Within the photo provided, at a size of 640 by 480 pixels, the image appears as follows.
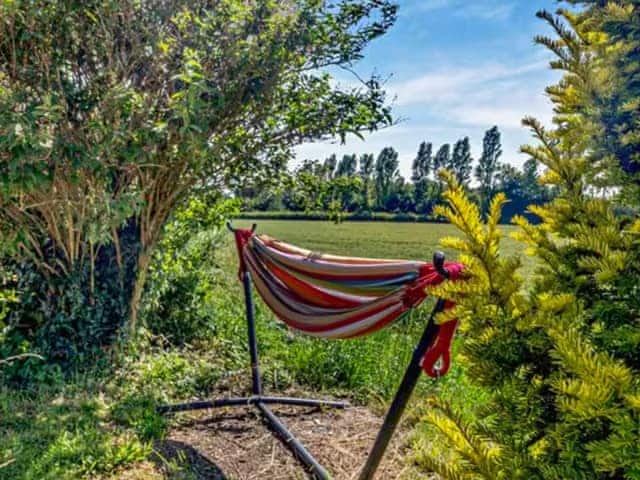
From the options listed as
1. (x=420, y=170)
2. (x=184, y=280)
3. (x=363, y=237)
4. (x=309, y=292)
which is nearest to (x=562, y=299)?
(x=309, y=292)

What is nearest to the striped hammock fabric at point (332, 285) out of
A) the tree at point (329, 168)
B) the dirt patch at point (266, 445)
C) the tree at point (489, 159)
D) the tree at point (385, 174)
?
the dirt patch at point (266, 445)

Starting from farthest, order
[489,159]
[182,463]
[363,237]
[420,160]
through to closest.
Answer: [363,237] < [420,160] < [489,159] < [182,463]

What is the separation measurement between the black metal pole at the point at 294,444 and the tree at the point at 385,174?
9275mm

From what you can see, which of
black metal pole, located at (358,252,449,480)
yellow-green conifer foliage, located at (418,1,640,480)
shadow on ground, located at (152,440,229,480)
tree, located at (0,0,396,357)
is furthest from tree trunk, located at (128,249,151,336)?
yellow-green conifer foliage, located at (418,1,640,480)

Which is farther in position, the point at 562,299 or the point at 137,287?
the point at 137,287

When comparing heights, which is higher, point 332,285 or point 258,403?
point 332,285

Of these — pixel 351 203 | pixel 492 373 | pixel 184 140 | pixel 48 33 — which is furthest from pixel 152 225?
pixel 492 373

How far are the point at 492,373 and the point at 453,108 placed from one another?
13.1 ft

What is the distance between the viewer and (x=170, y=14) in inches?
110

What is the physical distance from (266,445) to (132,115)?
A: 1.99 m

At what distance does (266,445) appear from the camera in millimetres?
2418

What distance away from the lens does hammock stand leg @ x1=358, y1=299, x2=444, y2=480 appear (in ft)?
4.91

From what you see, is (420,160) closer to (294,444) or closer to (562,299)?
(294,444)

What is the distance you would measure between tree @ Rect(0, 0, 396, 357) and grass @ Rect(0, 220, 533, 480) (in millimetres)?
401
